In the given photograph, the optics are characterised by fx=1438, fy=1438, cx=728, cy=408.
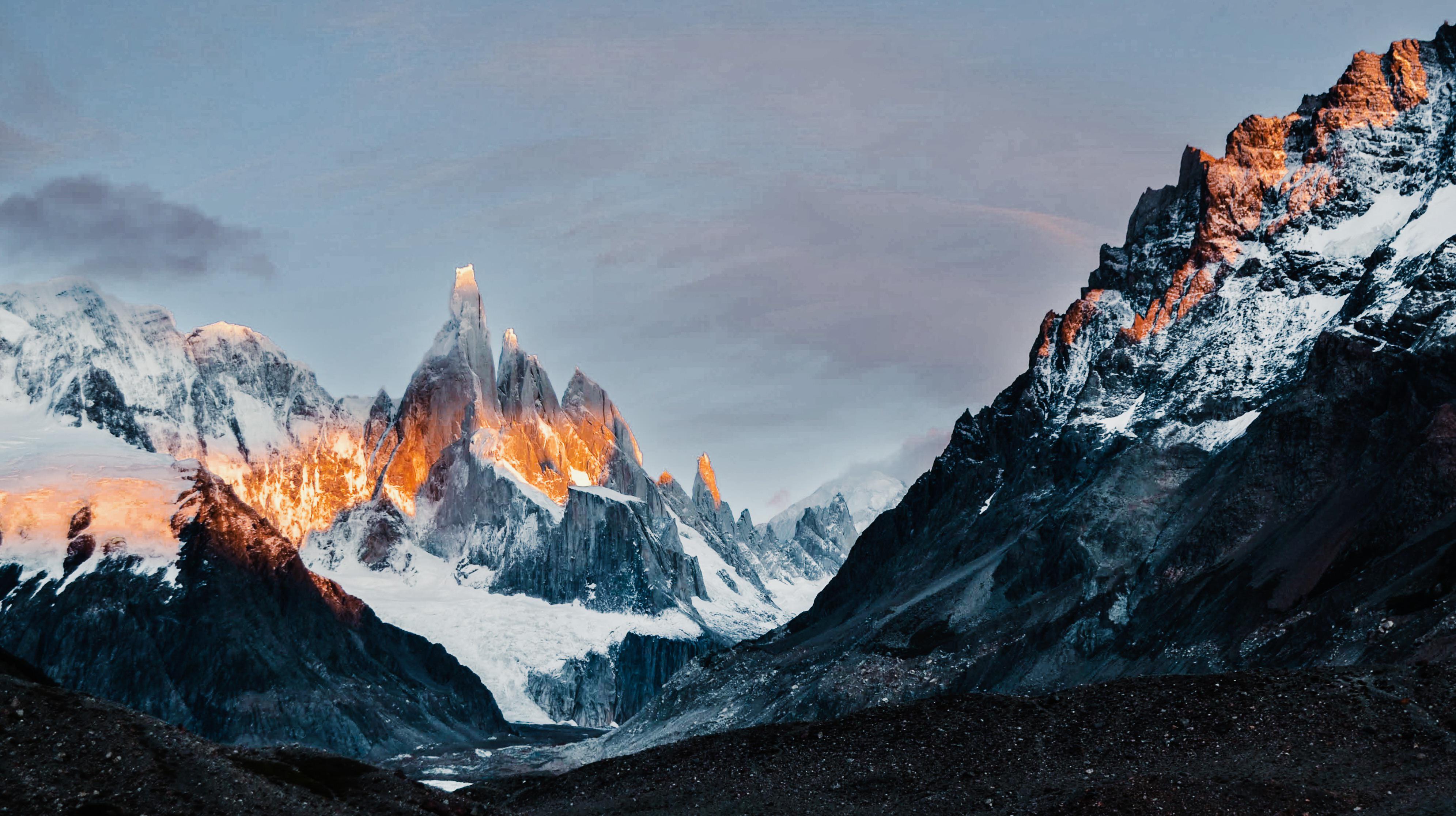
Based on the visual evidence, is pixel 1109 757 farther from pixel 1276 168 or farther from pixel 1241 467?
pixel 1276 168

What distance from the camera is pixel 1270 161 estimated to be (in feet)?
606

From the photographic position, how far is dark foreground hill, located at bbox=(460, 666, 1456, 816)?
5831cm

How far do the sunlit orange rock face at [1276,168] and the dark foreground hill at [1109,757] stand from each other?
113274 millimetres

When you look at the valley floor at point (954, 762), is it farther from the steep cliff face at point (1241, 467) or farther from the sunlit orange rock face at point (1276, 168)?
the sunlit orange rock face at point (1276, 168)

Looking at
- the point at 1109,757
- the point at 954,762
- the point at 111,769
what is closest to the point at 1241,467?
the point at 954,762

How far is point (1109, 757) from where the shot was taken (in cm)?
6819

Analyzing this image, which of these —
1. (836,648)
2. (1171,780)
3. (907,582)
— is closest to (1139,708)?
(1171,780)

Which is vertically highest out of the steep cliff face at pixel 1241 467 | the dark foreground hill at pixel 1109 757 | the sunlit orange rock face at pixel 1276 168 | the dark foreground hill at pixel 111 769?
the sunlit orange rock face at pixel 1276 168

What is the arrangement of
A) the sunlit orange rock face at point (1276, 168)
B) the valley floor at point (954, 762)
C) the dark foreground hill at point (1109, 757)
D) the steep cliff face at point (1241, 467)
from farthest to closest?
the sunlit orange rock face at point (1276, 168) → the steep cliff face at point (1241, 467) → the dark foreground hill at point (1109, 757) → the valley floor at point (954, 762)

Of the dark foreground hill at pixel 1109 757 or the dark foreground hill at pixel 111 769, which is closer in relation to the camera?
the dark foreground hill at pixel 111 769

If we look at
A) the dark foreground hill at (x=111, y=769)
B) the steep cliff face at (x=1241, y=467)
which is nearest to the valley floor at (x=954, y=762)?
the dark foreground hill at (x=111, y=769)

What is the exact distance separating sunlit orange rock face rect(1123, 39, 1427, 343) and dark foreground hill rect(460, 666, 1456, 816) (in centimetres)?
11327

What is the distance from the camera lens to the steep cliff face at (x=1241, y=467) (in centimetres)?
10706

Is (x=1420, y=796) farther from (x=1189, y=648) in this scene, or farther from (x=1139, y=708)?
(x=1189, y=648)
